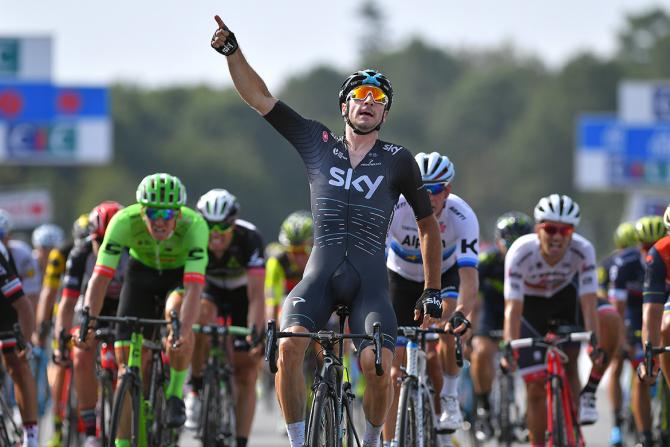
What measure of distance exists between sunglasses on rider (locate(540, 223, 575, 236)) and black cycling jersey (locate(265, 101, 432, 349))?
3151mm

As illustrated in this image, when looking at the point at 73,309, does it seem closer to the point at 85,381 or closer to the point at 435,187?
the point at 85,381

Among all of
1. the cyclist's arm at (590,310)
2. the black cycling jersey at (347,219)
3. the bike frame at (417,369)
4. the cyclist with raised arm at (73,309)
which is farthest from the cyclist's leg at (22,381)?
the cyclist's arm at (590,310)

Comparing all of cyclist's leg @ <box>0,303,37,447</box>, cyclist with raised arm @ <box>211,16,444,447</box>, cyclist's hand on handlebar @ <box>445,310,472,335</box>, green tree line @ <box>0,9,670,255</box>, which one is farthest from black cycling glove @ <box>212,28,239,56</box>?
green tree line @ <box>0,9,670,255</box>

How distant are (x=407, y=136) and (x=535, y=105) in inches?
434

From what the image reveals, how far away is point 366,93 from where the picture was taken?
9008mm

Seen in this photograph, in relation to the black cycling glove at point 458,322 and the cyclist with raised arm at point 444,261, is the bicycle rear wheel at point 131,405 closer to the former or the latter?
the cyclist with raised arm at point 444,261

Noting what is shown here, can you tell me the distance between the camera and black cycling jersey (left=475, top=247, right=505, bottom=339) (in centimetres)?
1516

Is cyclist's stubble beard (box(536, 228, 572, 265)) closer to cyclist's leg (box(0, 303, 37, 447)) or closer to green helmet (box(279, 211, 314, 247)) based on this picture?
cyclist's leg (box(0, 303, 37, 447))

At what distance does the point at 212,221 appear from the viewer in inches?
517

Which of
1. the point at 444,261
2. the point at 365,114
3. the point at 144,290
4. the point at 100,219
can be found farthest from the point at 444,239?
the point at 365,114

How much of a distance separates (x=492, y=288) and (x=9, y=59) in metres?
25.8

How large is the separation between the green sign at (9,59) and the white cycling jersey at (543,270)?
91.9ft

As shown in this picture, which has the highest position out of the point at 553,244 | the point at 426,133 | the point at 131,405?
the point at 426,133

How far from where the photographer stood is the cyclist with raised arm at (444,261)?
1121 centimetres
